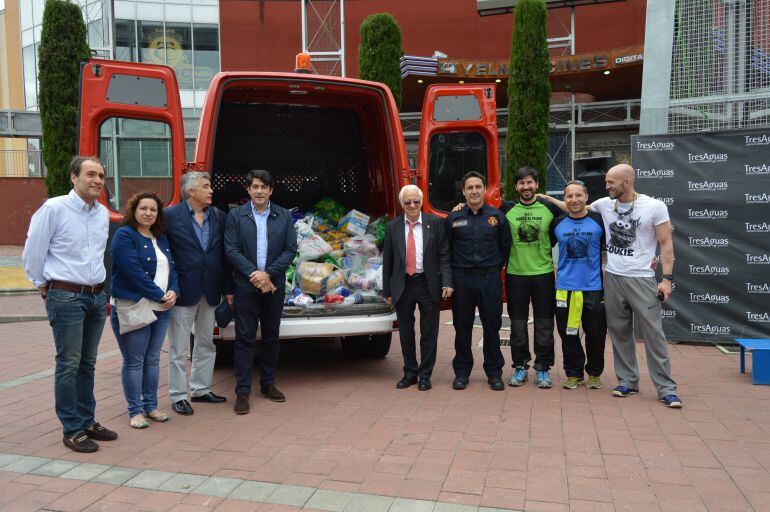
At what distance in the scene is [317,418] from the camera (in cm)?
469

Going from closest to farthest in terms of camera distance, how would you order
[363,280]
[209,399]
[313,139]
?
[209,399] < [363,280] < [313,139]

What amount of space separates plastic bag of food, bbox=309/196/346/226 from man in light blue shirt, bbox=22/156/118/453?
3.20 m

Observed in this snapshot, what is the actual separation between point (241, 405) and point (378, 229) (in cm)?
248

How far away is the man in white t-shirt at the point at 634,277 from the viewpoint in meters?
5.01

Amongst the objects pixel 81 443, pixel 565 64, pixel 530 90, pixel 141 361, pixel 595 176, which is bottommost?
pixel 81 443

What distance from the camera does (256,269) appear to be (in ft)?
16.3

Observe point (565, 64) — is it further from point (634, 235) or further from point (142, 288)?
point (142, 288)

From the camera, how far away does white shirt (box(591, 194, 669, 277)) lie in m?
5.06

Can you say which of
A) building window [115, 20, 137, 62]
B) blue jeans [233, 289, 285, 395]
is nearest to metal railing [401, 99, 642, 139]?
building window [115, 20, 137, 62]

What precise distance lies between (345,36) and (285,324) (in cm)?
1821

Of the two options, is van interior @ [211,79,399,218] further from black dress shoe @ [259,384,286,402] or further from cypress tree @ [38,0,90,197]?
cypress tree @ [38,0,90,197]

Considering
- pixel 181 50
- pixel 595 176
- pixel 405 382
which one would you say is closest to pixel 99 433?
pixel 405 382

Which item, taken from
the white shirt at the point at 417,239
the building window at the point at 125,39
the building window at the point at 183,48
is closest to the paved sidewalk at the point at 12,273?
the building window at the point at 125,39

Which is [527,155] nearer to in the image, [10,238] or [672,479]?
[672,479]
